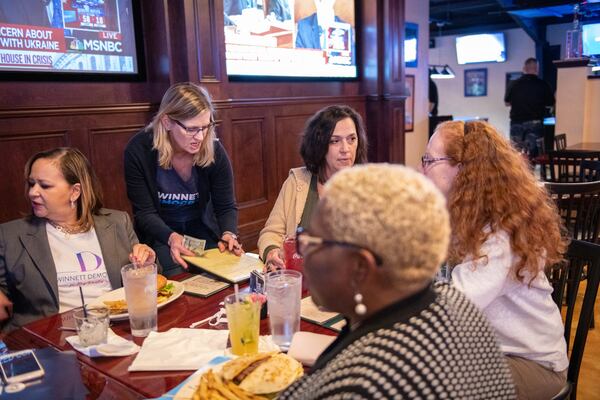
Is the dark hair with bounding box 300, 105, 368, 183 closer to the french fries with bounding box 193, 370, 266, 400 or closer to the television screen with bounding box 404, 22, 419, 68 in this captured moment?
the french fries with bounding box 193, 370, 266, 400

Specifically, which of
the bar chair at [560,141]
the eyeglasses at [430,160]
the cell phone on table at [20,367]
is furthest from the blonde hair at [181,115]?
the bar chair at [560,141]

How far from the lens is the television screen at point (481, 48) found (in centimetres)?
1205

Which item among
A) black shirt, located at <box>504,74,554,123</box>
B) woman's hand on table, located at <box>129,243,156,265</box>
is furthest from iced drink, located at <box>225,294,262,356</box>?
black shirt, located at <box>504,74,554,123</box>

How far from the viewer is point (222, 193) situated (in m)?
2.47

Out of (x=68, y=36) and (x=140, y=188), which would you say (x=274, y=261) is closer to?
(x=140, y=188)

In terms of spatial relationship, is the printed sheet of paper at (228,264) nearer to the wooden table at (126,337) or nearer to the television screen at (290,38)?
the wooden table at (126,337)

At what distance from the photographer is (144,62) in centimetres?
384

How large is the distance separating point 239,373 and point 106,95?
3054mm

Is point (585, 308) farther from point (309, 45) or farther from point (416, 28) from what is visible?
point (416, 28)

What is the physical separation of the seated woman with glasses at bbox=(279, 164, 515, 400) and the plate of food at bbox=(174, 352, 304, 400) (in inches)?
9.3

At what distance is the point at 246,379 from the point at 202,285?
690 millimetres

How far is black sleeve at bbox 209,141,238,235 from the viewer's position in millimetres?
2441

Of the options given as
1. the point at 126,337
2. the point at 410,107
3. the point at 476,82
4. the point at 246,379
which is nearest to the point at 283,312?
the point at 246,379

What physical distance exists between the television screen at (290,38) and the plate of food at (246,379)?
349 cm
